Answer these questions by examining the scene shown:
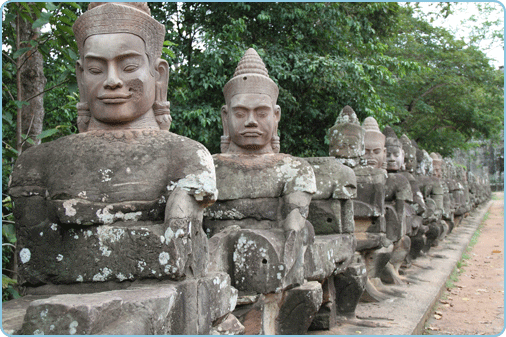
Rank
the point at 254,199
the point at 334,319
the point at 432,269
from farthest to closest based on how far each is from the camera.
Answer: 1. the point at 432,269
2. the point at 334,319
3. the point at 254,199

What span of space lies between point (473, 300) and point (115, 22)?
6.51 metres

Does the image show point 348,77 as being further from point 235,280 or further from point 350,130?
point 235,280

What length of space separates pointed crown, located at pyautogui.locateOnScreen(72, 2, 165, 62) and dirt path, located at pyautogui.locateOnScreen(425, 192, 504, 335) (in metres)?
4.54

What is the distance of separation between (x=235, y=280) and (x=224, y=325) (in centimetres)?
67

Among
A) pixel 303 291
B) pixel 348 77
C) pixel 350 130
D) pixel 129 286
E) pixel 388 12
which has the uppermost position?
pixel 388 12

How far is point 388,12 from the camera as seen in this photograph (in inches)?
464

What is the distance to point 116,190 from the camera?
297 cm

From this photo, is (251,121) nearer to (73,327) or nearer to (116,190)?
(116,190)

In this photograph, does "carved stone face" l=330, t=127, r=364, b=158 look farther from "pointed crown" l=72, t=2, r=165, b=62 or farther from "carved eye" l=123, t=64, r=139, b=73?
"carved eye" l=123, t=64, r=139, b=73

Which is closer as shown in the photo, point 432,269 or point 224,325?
point 224,325

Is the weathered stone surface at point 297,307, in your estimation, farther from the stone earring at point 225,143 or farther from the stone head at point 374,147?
the stone head at point 374,147

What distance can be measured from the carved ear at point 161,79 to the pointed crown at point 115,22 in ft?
0.35

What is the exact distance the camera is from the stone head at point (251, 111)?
4340 millimetres

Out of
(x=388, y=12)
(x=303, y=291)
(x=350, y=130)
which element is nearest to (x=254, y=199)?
(x=303, y=291)
